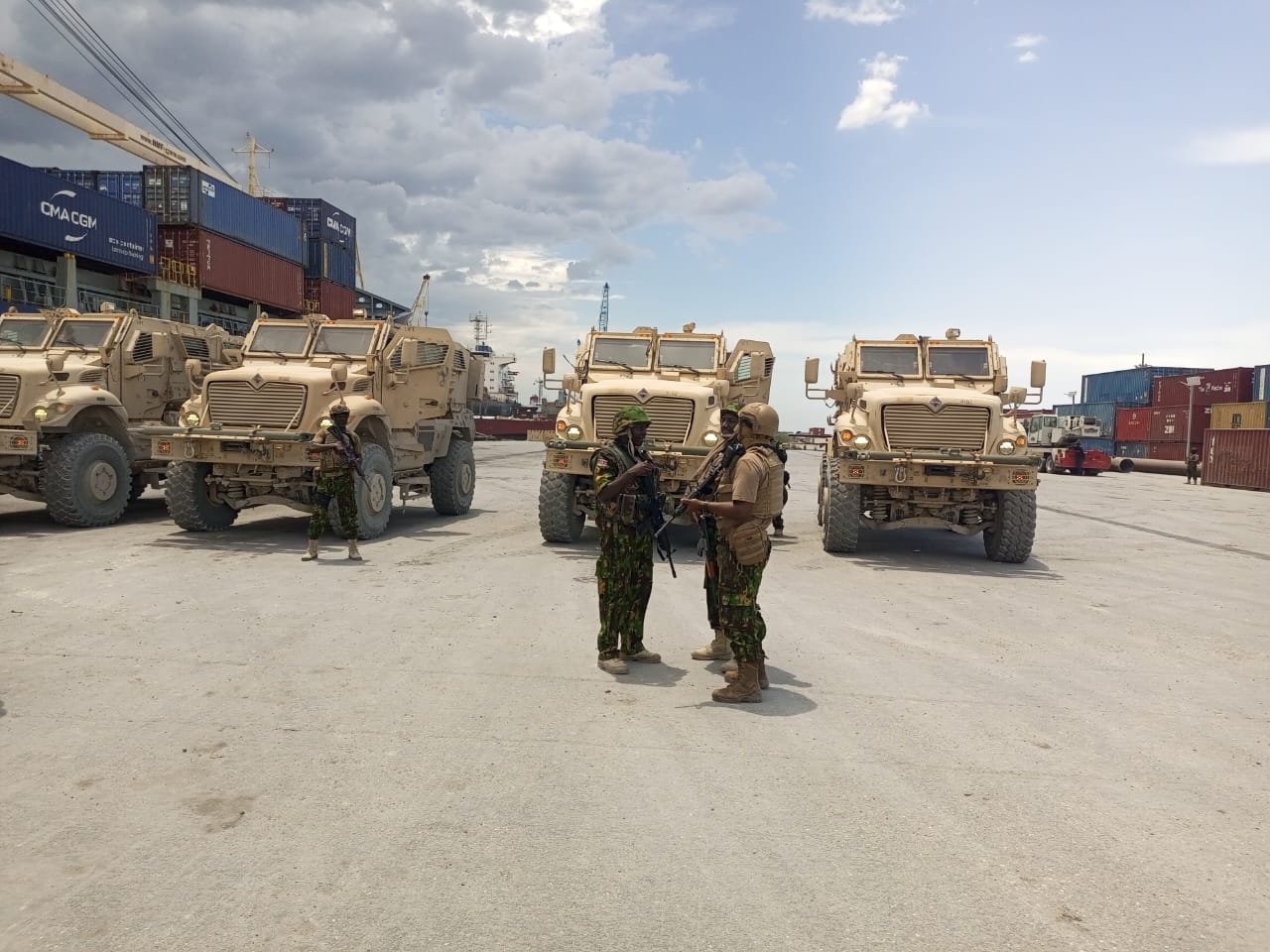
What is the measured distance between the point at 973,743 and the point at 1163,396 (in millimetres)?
43815

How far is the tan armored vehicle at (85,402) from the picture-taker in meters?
10.2

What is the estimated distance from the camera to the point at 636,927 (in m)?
2.50

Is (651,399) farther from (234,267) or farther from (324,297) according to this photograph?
(324,297)

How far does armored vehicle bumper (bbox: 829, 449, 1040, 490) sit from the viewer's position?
9.02 metres

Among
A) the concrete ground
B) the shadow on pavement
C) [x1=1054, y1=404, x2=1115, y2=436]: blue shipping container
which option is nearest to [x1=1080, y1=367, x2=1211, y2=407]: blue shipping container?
[x1=1054, y1=404, x2=1115, y2=436]: blue shipping container

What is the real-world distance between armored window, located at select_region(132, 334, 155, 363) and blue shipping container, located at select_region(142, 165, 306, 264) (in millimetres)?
21632

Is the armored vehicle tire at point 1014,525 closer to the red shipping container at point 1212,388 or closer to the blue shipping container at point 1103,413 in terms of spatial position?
the red shipping container at point 1212,388

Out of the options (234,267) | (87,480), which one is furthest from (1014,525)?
(234,267)

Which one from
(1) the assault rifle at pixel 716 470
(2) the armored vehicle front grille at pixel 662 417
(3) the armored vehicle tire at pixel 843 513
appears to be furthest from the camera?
(3) the armored vehicle tire at pixel 843 513

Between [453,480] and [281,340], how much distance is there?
9.58ft

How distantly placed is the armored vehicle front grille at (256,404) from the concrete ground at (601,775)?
2806mm

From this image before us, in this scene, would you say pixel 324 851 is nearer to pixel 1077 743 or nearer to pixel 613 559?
pixel 613 559

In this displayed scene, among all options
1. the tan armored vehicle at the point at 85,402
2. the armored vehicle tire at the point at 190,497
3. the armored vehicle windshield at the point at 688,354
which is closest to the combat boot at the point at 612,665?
the armored vehicle windshield at the point at 688,354

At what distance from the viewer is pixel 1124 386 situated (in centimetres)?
4659
